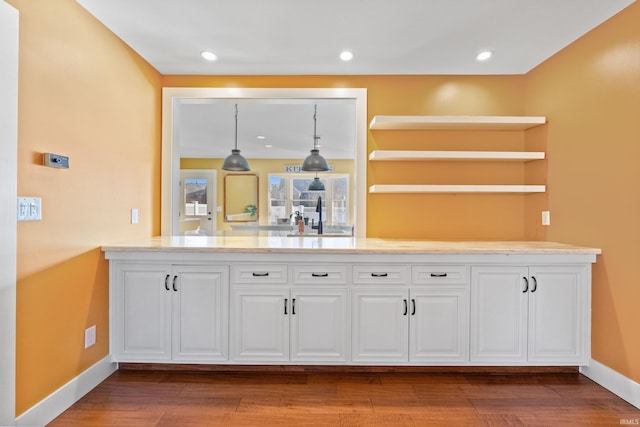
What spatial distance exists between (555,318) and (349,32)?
7.95ft

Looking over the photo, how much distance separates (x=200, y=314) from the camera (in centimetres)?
252

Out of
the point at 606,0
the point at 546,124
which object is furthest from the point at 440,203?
the point at 606,0

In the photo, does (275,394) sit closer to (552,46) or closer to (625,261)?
(625,261)

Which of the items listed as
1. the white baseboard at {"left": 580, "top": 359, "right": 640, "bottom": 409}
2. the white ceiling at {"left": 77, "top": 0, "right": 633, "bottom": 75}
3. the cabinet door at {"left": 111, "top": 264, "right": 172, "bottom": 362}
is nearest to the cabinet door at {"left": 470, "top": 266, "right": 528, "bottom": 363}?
the white baseboard at {"left": 580, "top": 359, "right": 640, "bottom": 409}

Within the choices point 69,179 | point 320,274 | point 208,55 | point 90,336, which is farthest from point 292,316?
point 208,55

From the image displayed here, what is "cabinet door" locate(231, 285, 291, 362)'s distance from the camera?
8.23 feet

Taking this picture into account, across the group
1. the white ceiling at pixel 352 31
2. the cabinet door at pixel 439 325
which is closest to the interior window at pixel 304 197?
the white ceiling at pixel 352 31

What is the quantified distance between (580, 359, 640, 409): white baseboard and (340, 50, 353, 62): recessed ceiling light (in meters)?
2.80

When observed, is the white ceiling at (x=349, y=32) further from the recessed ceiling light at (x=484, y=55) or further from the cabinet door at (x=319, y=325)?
the cabinet door at (x=319, y=325)

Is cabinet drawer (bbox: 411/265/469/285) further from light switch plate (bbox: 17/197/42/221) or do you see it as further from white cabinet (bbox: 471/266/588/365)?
light switch plate (bbox: 17/197/42/221)

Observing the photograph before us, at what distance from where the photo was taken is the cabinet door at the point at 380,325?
2506mm

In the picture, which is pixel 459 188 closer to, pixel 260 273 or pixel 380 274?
pixel 380 274

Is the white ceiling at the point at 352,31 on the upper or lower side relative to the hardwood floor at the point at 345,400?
upper

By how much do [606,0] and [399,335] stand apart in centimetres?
241
